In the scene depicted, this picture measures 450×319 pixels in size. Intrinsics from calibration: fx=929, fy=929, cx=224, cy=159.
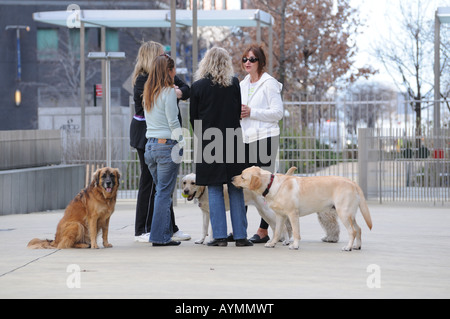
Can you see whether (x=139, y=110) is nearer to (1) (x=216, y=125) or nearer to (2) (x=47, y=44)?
(1) (x=216, y=125)

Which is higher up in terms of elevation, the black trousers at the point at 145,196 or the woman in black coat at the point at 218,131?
the woman in black coat at the point at 218,131

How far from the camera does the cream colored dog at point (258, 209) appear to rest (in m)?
9.77

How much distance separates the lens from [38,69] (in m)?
49.8

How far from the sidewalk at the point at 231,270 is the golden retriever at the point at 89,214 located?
8.5 inches

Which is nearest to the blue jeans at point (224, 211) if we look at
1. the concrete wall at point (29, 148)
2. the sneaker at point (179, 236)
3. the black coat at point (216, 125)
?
the black coat at point (216, 125)

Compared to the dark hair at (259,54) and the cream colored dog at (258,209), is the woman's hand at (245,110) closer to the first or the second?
the dark hair at (259,54)

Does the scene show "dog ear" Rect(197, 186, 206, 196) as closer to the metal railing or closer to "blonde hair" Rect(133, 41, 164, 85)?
"blonde hair" Rect(133, 41, 164, 85)

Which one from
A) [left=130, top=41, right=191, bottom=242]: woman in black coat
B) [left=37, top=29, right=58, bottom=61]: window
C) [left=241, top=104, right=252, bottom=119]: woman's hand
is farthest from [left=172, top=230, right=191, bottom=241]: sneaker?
[left=37, top=29, right=58, bottom=61]: window

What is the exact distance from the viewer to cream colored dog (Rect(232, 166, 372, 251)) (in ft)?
30.2

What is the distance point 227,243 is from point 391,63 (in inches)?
1146

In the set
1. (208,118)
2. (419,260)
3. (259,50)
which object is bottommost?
(419,260)

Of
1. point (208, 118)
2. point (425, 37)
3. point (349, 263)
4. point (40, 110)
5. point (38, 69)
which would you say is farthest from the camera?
point (38, 69)
